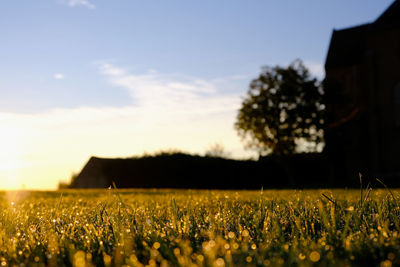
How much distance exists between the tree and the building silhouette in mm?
1336

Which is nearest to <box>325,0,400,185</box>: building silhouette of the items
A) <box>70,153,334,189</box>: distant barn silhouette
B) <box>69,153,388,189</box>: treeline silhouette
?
<box>69,153,388,189</box>: treeline silhouette

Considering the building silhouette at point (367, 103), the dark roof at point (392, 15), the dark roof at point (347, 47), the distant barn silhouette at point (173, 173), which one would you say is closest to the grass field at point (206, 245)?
the distant barn silhouette at point (173, 173)

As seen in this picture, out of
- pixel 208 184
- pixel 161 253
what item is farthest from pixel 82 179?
pixel 161 253

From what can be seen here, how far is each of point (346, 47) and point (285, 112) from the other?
8948 millimetres

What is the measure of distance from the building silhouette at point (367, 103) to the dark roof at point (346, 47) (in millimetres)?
69

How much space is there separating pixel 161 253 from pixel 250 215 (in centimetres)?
137

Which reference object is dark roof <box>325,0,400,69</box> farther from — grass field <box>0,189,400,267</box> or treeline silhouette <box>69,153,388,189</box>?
grass field <box>0,189,400,267</box>

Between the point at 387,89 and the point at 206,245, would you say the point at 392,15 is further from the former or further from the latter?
the point at 206,245

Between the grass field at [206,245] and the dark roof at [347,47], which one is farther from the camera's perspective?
the dark roof at [347,47]

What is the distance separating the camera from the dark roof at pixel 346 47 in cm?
2798

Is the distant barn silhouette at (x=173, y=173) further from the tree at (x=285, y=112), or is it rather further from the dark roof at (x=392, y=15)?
the dark roof at (x=392, y=15)

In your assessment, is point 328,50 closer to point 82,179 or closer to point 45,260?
point 82,179

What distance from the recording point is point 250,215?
10.5ft

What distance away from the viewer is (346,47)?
29.4 metres
